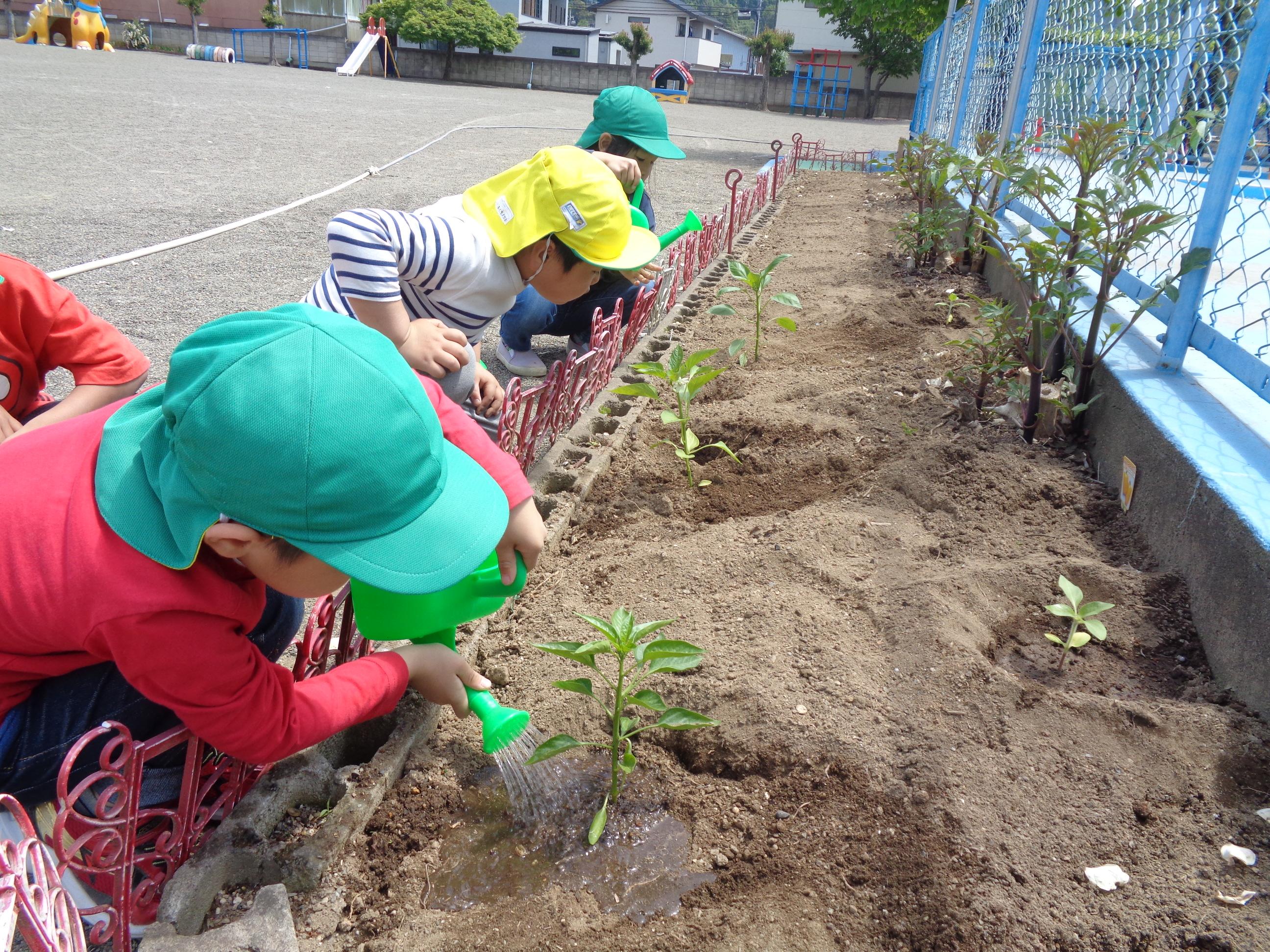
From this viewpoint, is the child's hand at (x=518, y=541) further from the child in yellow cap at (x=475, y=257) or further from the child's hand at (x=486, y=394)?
the child's hand at (x=486, y=394)

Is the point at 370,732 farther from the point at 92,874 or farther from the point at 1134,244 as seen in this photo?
the point at 1134,244

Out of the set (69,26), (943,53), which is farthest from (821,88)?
(69,26)

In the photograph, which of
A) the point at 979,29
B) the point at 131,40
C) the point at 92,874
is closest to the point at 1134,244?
the point at 92,874

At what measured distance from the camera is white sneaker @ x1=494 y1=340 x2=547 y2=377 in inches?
151

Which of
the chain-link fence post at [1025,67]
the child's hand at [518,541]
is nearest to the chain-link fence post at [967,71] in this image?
the chain-link fence post at [1025,67]

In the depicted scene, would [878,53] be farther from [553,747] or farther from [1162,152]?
[553,747]

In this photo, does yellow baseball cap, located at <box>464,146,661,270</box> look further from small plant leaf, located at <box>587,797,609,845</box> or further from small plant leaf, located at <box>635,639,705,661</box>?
small plant leaf, located at <box>587,797,609,845</box>

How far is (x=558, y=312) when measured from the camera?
392cm

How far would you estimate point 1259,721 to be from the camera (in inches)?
65.4

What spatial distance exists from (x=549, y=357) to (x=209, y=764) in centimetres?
289

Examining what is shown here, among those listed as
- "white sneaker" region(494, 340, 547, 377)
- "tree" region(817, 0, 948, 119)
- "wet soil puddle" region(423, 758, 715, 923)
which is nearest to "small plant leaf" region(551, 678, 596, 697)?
"wet soil puddle" region(423, 758, 715, 923)

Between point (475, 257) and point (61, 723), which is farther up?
point (475, 257)

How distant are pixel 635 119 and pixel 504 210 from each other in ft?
4.93

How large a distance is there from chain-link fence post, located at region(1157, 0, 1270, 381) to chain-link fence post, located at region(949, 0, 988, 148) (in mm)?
5223
